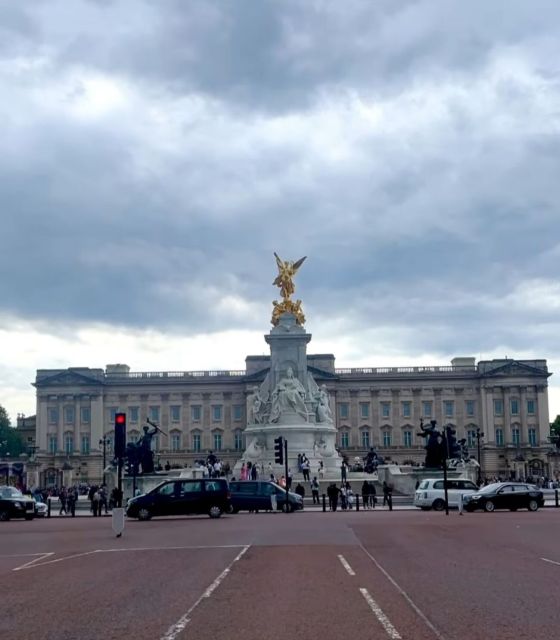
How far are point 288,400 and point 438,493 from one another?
91.6ft

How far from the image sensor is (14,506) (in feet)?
156

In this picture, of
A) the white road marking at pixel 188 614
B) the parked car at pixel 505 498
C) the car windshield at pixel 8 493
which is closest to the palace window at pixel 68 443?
the car windshield at pixel 8 493

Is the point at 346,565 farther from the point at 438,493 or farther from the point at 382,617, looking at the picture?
the point at 438,493

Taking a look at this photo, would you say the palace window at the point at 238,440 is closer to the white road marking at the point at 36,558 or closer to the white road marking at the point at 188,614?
the white road marking at the point at 36,558

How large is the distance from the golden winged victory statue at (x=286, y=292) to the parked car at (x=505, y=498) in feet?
125

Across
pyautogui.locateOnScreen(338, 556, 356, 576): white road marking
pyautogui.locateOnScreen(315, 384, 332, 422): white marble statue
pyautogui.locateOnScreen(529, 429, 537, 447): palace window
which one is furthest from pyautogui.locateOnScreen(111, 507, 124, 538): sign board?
pyautogui.locateOnScreen(529, 429, 537, 447): palace window

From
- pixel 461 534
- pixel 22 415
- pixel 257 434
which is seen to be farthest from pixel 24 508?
pixel 22 415

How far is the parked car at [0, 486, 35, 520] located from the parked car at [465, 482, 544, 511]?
21831 mm

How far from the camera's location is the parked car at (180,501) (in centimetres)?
4281

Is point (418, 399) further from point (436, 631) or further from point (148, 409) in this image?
point (436, 631)

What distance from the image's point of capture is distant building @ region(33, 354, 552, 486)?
509ft

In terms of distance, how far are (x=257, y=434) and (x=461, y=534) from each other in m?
48.8

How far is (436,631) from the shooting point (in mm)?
11844

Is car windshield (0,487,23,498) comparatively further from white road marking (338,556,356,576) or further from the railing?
the railing
